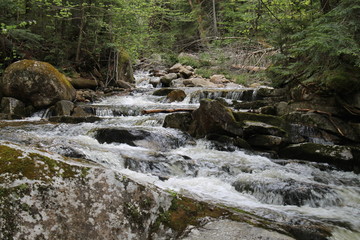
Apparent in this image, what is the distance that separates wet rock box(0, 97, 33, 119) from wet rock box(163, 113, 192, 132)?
20.1 feet

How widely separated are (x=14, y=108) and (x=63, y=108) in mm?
1899

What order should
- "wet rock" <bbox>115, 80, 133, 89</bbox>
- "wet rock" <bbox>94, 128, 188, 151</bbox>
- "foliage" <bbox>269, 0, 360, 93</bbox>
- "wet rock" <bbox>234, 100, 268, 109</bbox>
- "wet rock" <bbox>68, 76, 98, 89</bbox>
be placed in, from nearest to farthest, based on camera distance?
1. "foliage" <bbox>269, 0, 360, 93</bbox>
2. "wet rock" <bbox>94, 128, 188, 151</bbox>
3. "wet rock" <bbox>234, 100, 268, 109</bbox>
4. "wet rock" <bbox>68, 76, 98, 89</bbox>
5. "wet rock" <bbox>115, 80, 133, 89</bbox>

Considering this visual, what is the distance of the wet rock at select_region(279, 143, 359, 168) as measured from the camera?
706 centimetres

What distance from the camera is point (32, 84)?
11898 millimetres

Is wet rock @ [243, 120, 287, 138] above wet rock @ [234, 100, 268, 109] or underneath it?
above

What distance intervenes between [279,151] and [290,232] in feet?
17.4

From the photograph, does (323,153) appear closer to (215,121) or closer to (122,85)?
(215,121)

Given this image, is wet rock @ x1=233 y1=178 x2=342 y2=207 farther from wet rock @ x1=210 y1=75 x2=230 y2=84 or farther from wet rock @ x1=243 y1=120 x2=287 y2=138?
wet rock @ x1=210 y1=75 x2=230 y2=84

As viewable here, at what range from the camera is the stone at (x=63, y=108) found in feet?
38.3

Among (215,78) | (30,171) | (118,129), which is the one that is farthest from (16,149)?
(215,78)

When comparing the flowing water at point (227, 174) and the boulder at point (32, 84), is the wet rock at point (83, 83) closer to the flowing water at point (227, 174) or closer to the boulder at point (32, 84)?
the boulder at point (32, 84)

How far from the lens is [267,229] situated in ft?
8.59

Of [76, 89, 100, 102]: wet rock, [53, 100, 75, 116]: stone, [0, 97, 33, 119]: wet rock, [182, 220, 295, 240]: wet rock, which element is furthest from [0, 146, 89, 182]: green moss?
[76, 89, 100, 102]: wet rock

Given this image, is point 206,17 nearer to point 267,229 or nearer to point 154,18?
point 154,18
